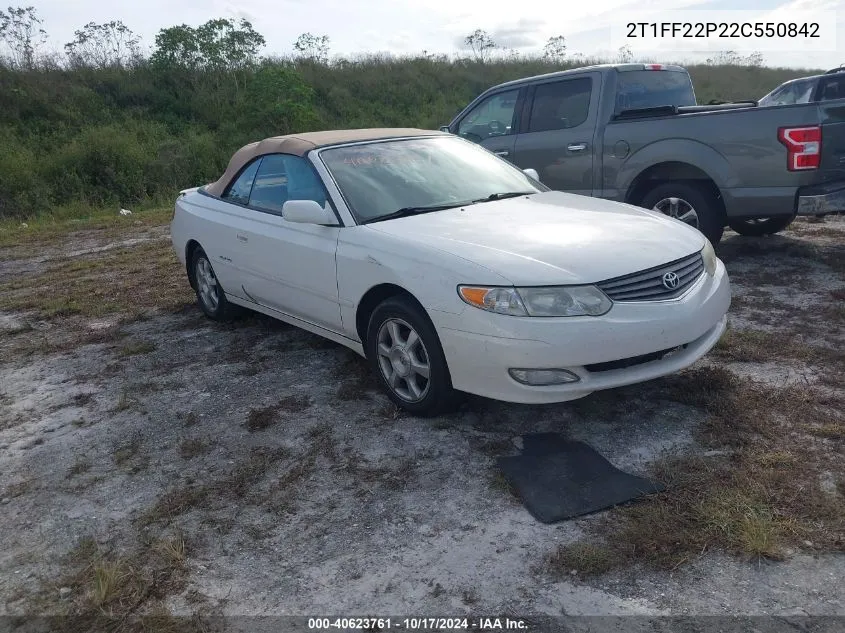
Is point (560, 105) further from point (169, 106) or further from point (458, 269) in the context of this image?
point (169, 106)

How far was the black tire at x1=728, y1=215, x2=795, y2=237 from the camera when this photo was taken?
26.0 ft

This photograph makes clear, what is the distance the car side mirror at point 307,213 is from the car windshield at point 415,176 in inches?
6.6

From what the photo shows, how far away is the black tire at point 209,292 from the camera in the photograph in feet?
19.9

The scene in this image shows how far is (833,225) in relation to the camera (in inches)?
341

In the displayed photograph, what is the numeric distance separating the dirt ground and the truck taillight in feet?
3.75

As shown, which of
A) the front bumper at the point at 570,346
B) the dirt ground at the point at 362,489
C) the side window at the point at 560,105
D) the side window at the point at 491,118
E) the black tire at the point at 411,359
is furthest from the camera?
the side window at the point at 491,118

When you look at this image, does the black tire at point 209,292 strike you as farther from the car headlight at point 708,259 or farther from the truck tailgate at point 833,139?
the truck tailgate at point 833,139

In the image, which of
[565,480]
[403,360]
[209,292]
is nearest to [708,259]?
[565,480]

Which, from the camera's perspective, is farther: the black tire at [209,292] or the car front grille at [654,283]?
the black tire at [209,292]

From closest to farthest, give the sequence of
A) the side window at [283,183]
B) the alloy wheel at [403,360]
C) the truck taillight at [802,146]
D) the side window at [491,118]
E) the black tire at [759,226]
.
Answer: the alloy wheel at [403,360] → the side window at [283,183] → the truck taillight at [802,146] → the black tire at [759,226] → the side window at [491,118]

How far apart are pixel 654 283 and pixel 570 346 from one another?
0.61 metres

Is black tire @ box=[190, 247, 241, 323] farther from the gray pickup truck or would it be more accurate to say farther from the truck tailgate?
the truck tailgate

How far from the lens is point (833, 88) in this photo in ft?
38.5

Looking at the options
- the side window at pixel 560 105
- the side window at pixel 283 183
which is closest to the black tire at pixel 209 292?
the side window at pixel 283 183
